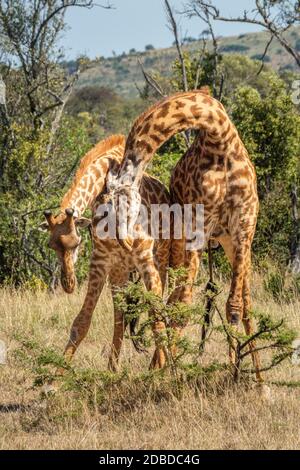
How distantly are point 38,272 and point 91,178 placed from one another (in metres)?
5.84

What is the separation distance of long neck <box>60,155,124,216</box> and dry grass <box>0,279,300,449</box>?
1.07m

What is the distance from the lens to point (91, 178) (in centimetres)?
677

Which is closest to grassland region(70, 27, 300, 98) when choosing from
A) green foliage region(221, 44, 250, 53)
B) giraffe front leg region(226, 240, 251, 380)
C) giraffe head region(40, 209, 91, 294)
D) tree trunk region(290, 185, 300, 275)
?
green foliage region(221, 44, 250, 53)

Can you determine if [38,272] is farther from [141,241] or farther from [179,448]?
[179,448]

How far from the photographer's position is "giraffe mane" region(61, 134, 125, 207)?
21.7ft

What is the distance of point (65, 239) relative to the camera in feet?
20.7

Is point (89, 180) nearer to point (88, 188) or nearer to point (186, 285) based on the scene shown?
point (88, 188)

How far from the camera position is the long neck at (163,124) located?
19.7 feet

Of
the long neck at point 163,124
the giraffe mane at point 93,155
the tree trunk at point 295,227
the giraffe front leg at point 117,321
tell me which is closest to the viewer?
the long neck at point 163,124

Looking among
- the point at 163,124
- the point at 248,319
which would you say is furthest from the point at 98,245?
the point at 248,319

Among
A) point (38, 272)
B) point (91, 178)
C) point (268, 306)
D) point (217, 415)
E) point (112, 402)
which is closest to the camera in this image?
point (217, 415)

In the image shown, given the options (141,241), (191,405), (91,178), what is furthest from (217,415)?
(91,178)

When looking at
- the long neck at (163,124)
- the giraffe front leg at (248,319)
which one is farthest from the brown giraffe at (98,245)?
the giraffe front leg at (248,319)

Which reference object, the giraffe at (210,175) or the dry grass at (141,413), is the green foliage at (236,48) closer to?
the giraffe at (210,175)
